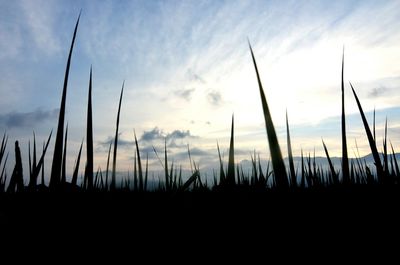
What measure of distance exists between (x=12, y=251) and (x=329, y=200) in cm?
93

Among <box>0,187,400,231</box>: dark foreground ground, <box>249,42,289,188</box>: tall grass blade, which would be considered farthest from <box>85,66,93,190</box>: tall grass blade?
<box>249,42,289,188</box>: tall grass blade

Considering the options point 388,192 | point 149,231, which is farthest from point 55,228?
point 388,192

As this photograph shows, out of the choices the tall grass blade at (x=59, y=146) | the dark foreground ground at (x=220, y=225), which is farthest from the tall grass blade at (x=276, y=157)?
the tall grass blade at (x=59, y=146)

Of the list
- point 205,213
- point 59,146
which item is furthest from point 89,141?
point 205,213

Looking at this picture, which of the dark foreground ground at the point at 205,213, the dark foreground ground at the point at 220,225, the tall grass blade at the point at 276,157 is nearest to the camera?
the tall grass blade at the point at 276,157

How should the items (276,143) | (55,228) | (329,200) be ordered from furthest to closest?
(329,200), (55,228), (276,143)

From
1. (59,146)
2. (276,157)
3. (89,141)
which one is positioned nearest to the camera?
(276,157)

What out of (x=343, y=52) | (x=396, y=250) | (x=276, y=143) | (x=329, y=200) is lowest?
(x=396, y=250)

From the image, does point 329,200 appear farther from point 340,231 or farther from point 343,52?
point 343,52

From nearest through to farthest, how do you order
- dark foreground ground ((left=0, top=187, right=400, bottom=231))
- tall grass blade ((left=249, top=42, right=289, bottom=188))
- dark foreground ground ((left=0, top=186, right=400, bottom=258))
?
tall grass blade ((left=249, top=42, right=289, bottom=188)) → dark foreground ground ((left=0, top=186, right=400, bottom=258)) → dark foreground ground ((left=0, top=187, right=400, bottom=231))

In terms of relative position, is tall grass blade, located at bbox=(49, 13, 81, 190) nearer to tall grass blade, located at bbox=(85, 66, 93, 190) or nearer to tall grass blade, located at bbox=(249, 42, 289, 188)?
tall grass blade, located at bbox=(85, 66, 93, 190)

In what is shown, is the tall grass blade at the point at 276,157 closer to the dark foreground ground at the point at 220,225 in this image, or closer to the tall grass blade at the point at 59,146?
the dark foreground ground at the point at 220,225

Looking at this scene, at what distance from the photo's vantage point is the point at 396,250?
724mm

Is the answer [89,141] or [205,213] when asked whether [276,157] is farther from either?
[89,141]
